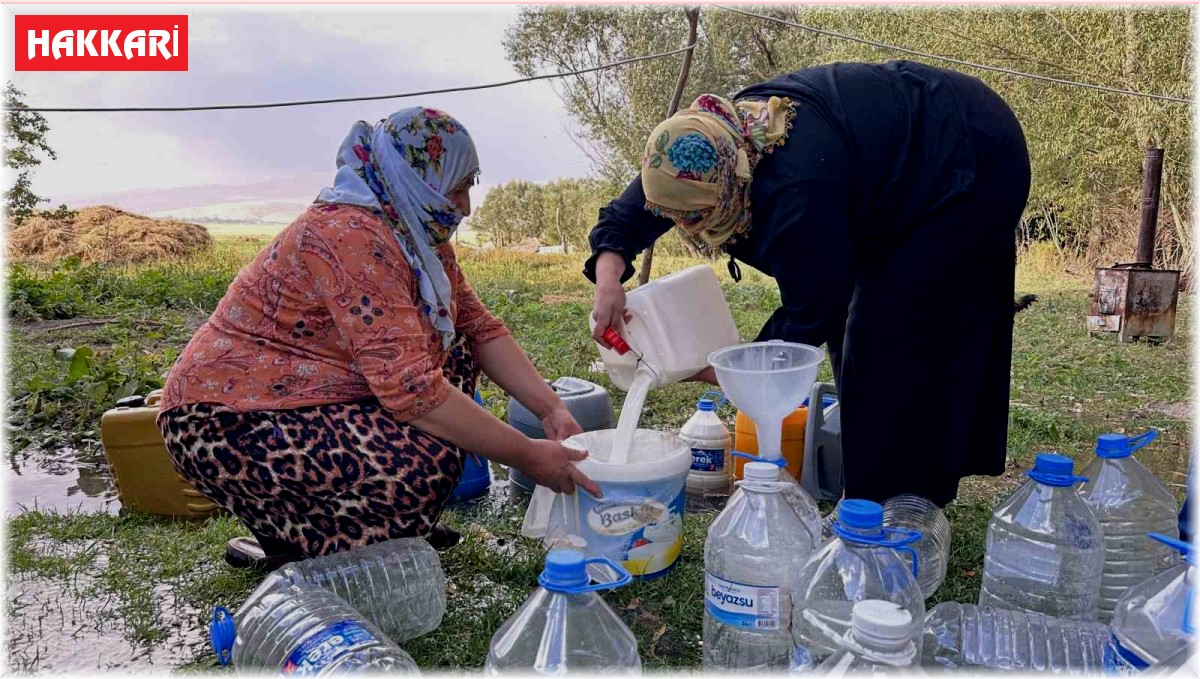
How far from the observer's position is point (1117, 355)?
19.5 ft

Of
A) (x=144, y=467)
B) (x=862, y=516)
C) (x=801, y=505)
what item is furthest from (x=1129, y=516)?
(x=144, y=467)

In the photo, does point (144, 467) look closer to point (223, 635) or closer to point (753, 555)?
point (223, 635)

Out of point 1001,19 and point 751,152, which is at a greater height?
point 1001,19

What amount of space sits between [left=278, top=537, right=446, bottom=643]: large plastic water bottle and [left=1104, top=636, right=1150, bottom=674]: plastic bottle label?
1.42 meters

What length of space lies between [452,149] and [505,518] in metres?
1.26

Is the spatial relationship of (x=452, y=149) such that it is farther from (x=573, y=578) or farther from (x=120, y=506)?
(x=120, y=506)

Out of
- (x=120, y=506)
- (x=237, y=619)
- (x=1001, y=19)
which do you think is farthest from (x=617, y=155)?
(x=237, y=619)

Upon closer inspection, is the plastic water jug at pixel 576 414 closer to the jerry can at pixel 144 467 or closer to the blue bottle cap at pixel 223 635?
the jerry can at pixel 144 467

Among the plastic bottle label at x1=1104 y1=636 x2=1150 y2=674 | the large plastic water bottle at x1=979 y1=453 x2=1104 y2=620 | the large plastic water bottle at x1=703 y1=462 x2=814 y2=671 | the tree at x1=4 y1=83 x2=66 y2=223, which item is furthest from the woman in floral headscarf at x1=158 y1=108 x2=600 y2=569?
the tree at x1=4 y1=83 x2=66 y2=223

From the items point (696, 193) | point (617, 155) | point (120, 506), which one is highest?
point (617, 155)

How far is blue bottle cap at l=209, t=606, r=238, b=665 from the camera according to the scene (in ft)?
6.12

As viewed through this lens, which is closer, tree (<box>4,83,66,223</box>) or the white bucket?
the white bucket

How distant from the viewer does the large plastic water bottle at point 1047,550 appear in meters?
1.95

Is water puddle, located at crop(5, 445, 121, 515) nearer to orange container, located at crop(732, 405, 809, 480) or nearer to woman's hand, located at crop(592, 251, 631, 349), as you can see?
woman's hand, located at crop(592, 251, 631, 349)
